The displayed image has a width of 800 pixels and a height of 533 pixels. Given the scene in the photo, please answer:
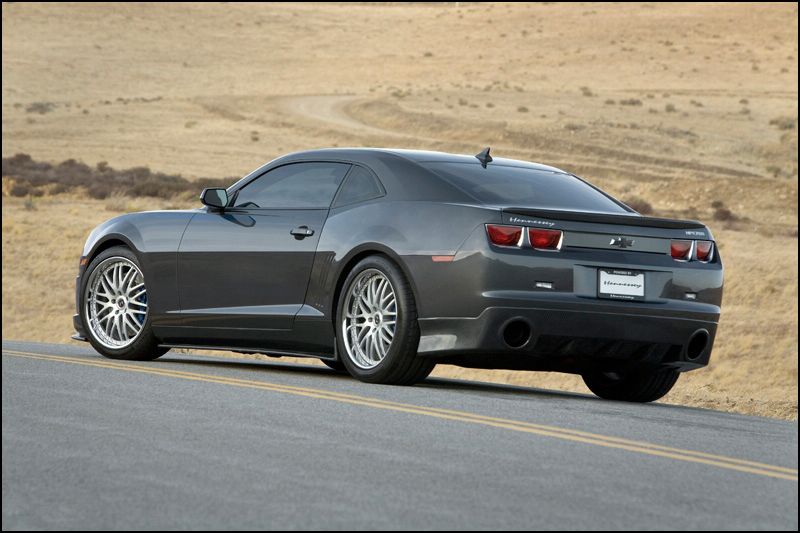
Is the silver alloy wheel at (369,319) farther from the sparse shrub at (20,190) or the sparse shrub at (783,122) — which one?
the sparse shrub at (783,122)

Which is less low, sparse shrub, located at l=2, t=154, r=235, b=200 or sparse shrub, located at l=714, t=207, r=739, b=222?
sparse shrub, located at l=2, t=154, r=235, b=200

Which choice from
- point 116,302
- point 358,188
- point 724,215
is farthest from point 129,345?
point 724,215

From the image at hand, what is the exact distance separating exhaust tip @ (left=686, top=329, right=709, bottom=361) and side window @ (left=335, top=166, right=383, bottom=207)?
231cm

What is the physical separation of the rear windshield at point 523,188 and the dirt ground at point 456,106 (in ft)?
9.09

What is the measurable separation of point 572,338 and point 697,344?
1.03m

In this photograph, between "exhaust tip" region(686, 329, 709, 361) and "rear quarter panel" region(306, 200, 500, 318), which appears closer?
"rear quarter panel" region(306, 200, 500, 318)

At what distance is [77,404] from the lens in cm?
842

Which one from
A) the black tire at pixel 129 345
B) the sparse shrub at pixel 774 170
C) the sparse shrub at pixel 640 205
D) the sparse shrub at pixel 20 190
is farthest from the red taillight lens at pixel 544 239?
the sparse shrub at pixel 774 170

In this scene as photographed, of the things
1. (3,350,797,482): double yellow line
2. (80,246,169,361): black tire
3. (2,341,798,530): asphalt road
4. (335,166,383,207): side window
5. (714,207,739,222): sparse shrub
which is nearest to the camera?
(2,341,798,530): asphalt road

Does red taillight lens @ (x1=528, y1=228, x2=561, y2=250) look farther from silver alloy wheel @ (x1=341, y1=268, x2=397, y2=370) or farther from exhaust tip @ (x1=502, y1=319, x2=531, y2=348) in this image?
silver alloy wheel @ (x1=341, y1=268, x2=397, y2=370)

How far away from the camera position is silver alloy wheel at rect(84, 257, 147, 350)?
1147 cm

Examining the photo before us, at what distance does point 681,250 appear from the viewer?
9914 millimetres

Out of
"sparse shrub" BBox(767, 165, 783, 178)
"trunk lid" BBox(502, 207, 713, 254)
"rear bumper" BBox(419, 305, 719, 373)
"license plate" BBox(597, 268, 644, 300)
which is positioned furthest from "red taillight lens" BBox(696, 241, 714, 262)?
"sparse shrub" BBox(767, 165, 783, 178)

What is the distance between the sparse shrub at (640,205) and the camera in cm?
3866
